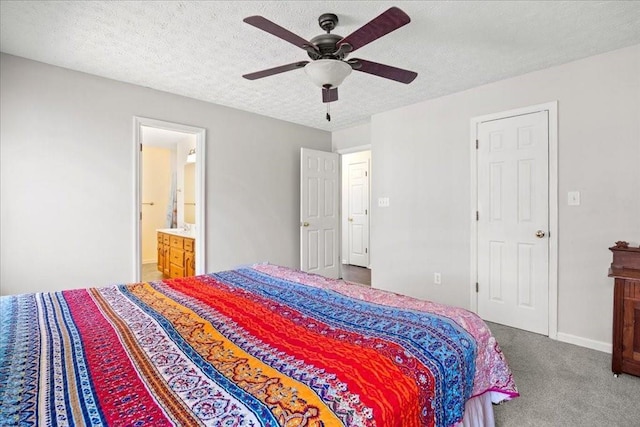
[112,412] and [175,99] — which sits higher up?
[175,99]

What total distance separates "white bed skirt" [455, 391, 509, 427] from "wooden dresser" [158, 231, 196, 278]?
345 centimetres

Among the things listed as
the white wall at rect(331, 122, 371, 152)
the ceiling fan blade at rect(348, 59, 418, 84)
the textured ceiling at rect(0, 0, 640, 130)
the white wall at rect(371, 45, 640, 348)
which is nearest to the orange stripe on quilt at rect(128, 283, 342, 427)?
the ceiling fan blade at rect(348, 59, 418, 84)

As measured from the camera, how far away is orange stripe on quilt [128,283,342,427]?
0.76 metres

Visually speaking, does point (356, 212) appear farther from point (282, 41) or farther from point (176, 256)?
point (282, 41)

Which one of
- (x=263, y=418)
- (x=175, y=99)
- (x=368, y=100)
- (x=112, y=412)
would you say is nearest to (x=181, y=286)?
(x=112, y=412)

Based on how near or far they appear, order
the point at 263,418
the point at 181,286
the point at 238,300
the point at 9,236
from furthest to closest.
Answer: the point at 9,236
the point at 181,286
the point at 238,300
the point at 263,418

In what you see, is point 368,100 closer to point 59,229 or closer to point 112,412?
point 59,229

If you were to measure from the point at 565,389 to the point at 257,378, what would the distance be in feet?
7.12

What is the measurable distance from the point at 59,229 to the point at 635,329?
4.50 meters

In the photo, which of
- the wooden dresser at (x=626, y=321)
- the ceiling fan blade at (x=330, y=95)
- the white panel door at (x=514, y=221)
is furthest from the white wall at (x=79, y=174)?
the wooden dresser at (x=626, y=321)

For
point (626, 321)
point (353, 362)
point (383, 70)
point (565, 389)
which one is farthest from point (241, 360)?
point (626, 321)

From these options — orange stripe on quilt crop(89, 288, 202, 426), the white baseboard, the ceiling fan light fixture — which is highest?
the ceiling fan light fixture

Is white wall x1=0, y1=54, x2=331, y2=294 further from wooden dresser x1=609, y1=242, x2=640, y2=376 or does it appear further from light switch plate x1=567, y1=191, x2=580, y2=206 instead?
wooden dresser x1=609, y1=242, x2=640, y2=376

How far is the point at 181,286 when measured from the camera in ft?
6.53
